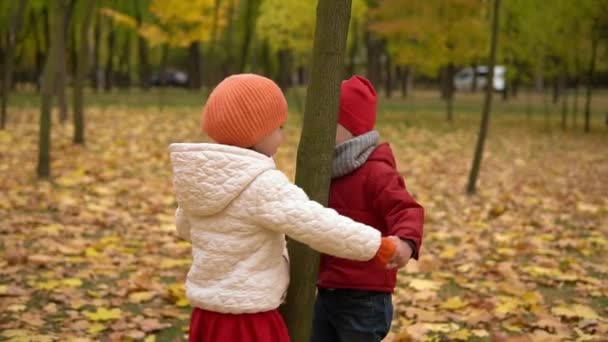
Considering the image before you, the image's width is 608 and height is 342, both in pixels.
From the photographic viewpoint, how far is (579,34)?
20.5 m

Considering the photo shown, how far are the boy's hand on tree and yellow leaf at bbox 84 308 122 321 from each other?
261 cm

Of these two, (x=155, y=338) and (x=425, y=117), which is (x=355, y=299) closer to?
(x=155, y=338)

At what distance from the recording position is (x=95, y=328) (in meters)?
4.48

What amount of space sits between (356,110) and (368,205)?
36 cm

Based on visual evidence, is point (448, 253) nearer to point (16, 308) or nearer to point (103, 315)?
point (103, 315)

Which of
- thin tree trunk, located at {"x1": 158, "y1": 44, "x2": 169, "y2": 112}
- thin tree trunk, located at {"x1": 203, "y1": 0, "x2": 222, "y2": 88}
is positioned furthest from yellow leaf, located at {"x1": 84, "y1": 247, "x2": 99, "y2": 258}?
thin tree trunk, located at {"x1": 158, "y1": 44, "x2": 169, "y2": 112}

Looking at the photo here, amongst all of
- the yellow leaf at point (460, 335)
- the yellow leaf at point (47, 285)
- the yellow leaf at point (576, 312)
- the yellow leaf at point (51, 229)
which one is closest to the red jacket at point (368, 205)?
the yellow leaf at point (460, 335)

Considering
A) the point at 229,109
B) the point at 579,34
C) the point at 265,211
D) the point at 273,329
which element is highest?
the point at 579,34

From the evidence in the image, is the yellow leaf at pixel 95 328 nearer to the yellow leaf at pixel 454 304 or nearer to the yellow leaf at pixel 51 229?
the yellow leaf at pixel 454 304

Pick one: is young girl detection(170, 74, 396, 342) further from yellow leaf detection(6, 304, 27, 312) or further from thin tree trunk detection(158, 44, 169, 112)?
thin tree trunk detection(158, 44, 169, 112)

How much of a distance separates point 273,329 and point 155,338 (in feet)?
6.36

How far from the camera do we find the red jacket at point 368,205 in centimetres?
278

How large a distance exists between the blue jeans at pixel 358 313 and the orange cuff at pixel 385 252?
413 millimetres

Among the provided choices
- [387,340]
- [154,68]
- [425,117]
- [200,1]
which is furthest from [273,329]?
[154,68]
